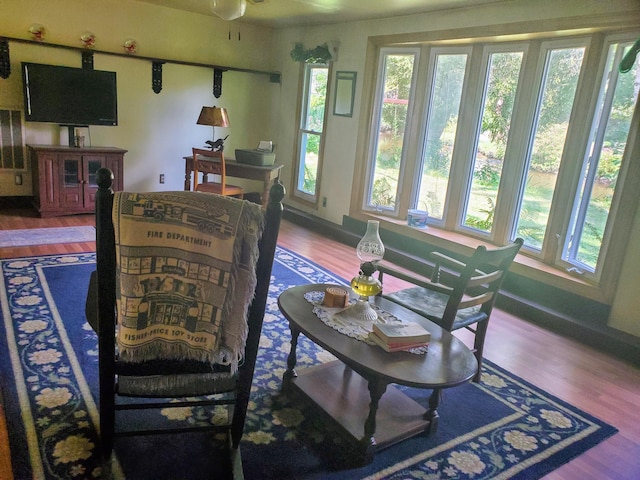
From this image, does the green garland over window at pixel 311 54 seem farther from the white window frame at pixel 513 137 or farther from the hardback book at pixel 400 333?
the hardback book at pixel 400 333

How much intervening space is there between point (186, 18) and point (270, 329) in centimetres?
422

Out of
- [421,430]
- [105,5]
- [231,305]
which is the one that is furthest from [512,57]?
[105,5]

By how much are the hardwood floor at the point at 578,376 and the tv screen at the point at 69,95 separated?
1593mm

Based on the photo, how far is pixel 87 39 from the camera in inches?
194

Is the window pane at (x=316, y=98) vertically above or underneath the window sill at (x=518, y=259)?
above

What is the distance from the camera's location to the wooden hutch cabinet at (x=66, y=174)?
463 centimetres

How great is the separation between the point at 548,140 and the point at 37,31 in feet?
15.7

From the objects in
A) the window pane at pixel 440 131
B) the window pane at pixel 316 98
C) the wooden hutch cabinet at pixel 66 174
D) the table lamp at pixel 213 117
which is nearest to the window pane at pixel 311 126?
the window pane at pixel 316 98

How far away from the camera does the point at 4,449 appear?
1.72 m

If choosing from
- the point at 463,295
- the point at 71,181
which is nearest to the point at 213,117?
the point at 71,181

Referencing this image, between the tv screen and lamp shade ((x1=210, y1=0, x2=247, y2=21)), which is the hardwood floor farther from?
lamp shade ((x1=210, y1=0, x2=247, y2=21))

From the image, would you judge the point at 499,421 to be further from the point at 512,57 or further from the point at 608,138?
the point at 512,57

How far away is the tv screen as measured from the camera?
4633mm

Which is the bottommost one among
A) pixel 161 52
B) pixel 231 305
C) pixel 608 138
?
pixel 231 305
